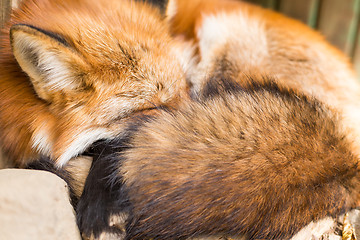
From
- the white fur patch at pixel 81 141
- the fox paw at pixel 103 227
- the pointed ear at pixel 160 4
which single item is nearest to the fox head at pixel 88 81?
the white fur patch at pixel 81 141

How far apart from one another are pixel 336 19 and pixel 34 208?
245 centimetres

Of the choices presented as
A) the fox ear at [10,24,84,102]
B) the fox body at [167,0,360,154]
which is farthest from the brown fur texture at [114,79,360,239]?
the fox body at [167,0,360,154]

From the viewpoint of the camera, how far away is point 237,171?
1.03 m

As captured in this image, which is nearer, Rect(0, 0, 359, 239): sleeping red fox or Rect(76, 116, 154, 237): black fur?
Rect(0, 0, 359, 239): sleeping red fox

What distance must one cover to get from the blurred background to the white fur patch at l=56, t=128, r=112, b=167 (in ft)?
6.89

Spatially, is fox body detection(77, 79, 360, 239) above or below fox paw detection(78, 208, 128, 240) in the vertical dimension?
above

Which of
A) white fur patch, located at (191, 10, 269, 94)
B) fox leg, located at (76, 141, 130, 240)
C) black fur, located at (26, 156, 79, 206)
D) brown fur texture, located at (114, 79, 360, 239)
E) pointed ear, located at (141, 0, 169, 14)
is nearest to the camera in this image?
brown fur texture, located at (114, 79, 360, 239)

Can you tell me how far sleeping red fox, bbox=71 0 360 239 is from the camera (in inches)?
38.9

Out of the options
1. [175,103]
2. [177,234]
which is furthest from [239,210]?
[175,103]

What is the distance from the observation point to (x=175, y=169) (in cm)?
100

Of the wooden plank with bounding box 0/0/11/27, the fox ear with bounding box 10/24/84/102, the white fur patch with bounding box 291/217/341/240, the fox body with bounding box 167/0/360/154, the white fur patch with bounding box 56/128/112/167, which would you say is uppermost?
the wooden plank with bounding box 0/0/11/27

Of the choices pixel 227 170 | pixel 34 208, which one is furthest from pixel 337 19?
pixel 34 208

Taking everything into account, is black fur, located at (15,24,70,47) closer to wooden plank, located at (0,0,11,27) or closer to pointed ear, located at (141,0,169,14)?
wooden plank, located at (0,0,11,27)

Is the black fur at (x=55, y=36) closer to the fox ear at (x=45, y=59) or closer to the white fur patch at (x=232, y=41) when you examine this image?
the fox ear at (x=45, y=59)
